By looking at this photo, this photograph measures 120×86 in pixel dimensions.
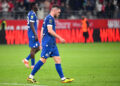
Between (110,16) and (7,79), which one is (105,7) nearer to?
(110,16)

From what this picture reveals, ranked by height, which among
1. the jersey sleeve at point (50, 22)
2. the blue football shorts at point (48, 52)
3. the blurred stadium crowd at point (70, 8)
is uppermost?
the jersey sleeve at point (50, 22)

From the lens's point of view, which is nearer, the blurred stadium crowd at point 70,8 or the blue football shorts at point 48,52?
the blue football shorts at point 48,52

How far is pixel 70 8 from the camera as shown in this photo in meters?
30.7

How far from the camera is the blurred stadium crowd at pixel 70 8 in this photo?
2952 centimetres

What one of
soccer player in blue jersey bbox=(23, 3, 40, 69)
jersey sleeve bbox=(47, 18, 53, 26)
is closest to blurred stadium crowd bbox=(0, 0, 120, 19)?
soccer player in blue jersey bbox=(23, 3, 40, 69)

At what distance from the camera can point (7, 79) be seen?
1147 centimetres

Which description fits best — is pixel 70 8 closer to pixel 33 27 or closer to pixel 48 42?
pixel 33 27

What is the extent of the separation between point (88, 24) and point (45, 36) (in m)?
18.4

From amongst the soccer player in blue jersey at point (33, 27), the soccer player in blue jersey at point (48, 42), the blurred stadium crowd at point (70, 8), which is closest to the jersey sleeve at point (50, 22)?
the soccer player in blue jersey at point (48, 42)

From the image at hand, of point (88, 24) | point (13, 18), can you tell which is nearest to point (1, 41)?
point (13, 18)

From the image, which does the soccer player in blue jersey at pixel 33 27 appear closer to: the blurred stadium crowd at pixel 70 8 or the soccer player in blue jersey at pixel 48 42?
the soccer player in blue jersey at pixel 48 42

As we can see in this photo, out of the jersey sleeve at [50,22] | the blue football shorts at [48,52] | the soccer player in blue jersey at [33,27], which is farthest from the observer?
the soccer player in blue jersey at [33,27]

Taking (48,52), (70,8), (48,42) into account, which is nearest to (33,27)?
(48,42)

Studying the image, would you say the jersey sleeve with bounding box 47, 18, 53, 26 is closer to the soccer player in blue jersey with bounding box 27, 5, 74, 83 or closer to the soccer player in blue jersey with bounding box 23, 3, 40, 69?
the soccer player in blue jersey with bounding box 27, 5, 74, 83
